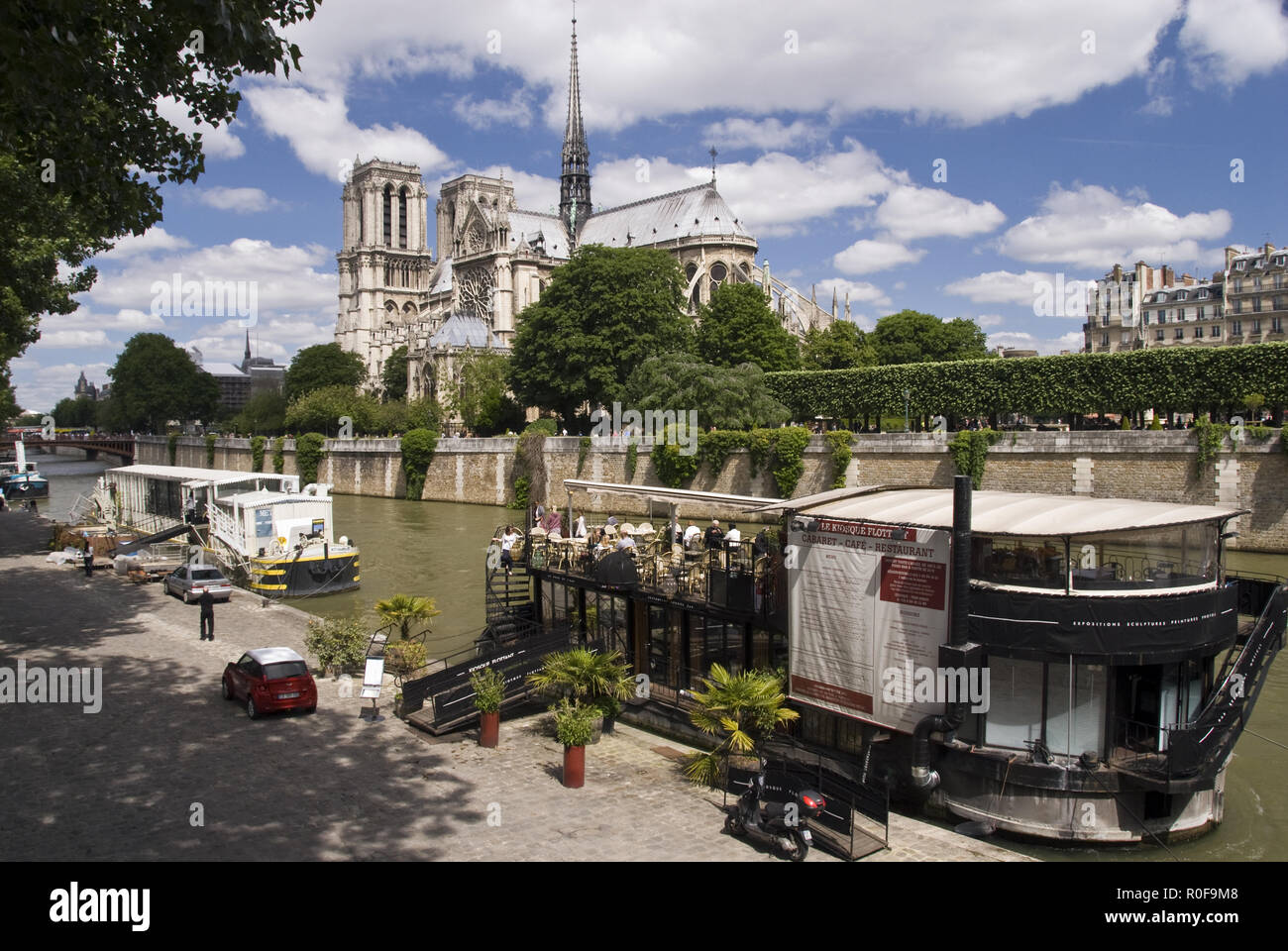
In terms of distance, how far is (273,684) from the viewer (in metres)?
13.7

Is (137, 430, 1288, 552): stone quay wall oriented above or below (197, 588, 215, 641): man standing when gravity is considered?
above

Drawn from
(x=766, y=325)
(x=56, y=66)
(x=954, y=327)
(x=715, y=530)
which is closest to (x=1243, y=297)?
(x=954, y=327)

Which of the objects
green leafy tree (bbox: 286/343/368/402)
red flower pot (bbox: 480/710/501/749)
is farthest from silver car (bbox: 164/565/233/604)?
green leafy tree (bbox: 286/343/368/402)

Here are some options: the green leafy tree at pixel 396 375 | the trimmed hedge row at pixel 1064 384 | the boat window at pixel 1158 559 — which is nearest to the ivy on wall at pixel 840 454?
the trimmed hedge row at pixel 1064 384

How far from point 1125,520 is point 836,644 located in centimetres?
346

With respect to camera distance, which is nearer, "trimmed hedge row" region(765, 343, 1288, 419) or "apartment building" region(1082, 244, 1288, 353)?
"trimmed hedge row" region(765, 343, 1288, 419)

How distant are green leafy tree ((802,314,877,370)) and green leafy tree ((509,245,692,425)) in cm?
1147

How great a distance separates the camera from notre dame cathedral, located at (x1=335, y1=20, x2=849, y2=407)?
3282 inches

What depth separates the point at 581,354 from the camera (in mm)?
53438

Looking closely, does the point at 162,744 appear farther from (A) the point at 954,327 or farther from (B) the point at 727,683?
(A) the point at 954,327

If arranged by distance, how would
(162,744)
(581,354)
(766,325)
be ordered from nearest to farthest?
(162,744)
(581,354)
(766,325)

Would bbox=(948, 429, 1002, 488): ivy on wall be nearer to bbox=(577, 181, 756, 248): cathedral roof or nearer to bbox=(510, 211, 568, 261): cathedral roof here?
bbox=(577, 181, 756, 248): cathedral roof

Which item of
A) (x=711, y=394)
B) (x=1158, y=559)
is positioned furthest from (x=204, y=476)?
(x=1158, y=559)

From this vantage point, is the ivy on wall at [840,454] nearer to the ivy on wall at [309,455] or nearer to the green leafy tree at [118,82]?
the green leafy tree at [118,82]
